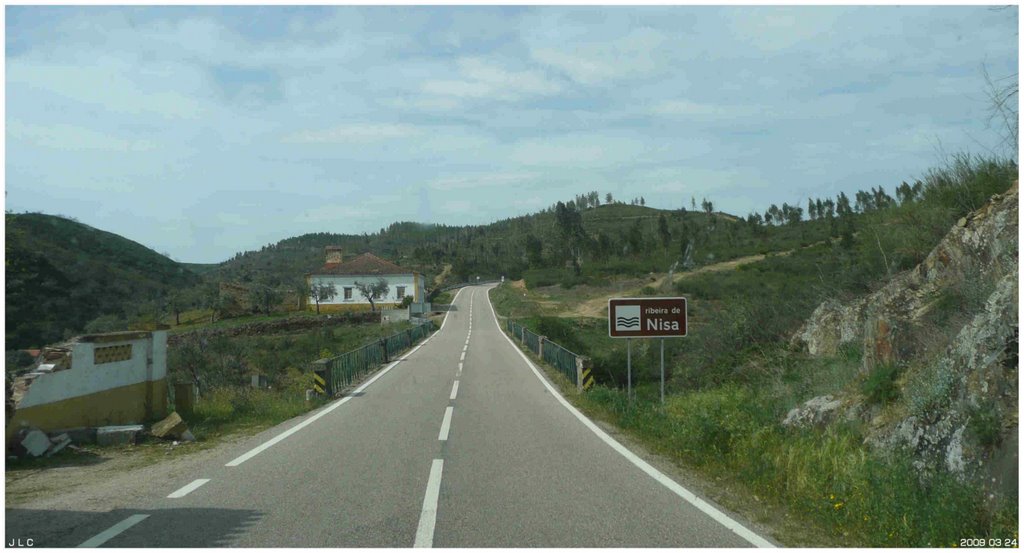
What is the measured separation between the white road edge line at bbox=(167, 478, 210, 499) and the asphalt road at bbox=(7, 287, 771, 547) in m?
0.03

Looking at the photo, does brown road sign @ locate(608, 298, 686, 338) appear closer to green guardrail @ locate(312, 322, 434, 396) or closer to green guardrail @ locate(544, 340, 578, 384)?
green guardrail @ locate(544, 340, 578, 384)

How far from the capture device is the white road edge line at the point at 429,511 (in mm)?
5527

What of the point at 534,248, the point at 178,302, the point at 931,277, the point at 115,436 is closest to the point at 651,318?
the point at 931,277

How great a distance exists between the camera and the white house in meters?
82.9

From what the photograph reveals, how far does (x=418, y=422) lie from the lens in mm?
12883

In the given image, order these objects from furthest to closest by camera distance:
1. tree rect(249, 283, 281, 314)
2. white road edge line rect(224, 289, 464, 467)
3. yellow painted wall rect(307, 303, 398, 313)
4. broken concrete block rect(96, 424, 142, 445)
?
yellow painted wall rect(307, 303, 398, 313)
tree rect(249, 283, 281, 314)
broken concrete block rect(96, 424, 142, 445)
white road edge line rect(224, 289, 464, 467)

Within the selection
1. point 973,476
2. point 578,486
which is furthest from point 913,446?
point 578,486

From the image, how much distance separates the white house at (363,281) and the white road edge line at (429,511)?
7503 centimetres

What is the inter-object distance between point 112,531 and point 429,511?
8.49 ft

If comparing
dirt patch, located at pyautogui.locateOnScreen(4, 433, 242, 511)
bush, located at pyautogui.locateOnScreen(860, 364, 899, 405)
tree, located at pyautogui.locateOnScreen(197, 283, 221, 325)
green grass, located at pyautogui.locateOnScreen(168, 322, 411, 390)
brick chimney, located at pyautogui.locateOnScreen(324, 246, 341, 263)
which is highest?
brick chimney, located at pyautogui.locateOnScreen(324, 246, 341, 263)

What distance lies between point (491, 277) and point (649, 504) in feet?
415

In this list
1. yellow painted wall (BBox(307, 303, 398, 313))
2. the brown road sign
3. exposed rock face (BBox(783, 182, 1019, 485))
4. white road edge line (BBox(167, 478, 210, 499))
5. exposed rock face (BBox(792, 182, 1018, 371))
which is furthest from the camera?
yellow painted wall (BBox(307, 303, 398, 313))

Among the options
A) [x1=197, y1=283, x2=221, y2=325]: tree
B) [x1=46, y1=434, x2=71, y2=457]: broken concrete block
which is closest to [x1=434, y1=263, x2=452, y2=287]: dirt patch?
[x1=197, y1=283, x2=221, y2=325]: tree

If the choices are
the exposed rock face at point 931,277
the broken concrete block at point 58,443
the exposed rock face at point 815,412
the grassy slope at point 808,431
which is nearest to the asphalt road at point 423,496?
the grassy slope at point 808,431
